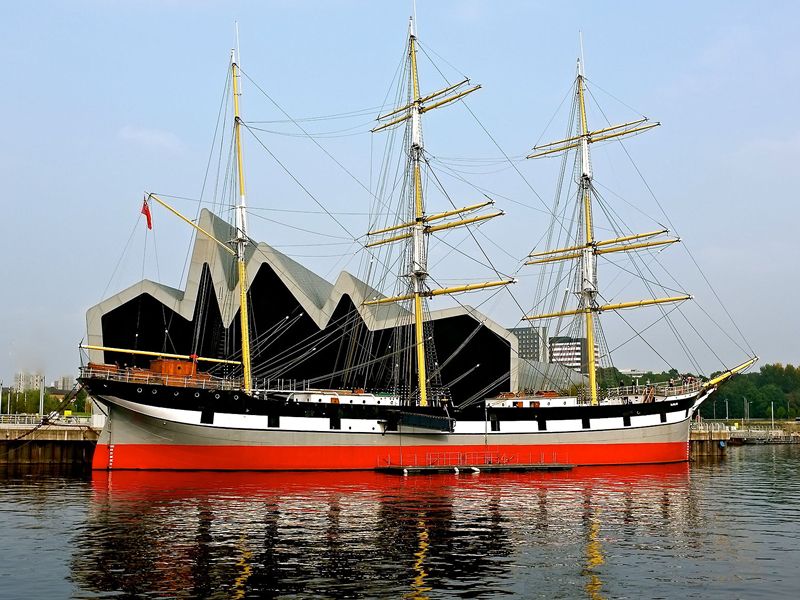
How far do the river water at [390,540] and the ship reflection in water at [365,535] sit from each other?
0.07 metres

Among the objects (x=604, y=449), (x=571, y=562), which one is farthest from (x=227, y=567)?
(x=604, y=449)

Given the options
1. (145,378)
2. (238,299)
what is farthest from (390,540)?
(238,299)

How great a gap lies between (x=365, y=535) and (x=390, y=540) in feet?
3.28

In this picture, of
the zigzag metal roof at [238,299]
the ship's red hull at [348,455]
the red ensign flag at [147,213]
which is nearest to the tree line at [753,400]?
the zigzag metal roof at [238,299]

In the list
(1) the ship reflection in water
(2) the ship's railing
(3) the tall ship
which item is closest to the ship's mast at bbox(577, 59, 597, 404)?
(3) the tall ship

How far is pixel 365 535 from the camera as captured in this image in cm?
2077

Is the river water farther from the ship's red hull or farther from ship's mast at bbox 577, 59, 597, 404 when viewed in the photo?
ship's mast at bbox 577, 59, 597, 404

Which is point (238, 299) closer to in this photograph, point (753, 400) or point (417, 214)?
point (417, 214)

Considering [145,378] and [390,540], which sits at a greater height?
[145,378]

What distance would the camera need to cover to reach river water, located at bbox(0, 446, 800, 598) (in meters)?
15.3

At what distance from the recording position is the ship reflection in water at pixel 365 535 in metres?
15.4

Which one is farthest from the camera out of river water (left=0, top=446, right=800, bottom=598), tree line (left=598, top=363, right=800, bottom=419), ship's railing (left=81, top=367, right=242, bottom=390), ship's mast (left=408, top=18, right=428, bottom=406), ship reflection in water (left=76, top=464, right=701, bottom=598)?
tree line (left=598, top=363, right=800, bottom=419)

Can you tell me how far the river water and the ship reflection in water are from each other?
2.6 inches

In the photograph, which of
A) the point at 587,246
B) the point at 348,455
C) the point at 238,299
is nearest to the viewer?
the point at 348,455
